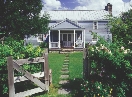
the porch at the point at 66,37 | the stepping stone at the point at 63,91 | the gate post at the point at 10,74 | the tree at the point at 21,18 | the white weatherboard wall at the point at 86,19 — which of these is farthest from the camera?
the white weatherboard wall at the point at 86,19

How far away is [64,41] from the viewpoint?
3309 centimetres

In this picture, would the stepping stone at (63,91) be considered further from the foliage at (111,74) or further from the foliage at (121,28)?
the foliage at (121,28)

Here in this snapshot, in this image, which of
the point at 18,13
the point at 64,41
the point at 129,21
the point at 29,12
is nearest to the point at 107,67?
the point at 129,21

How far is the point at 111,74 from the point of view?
648 centimetres

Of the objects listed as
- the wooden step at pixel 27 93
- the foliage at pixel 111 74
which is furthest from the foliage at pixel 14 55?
the foliage at pixel 111 74

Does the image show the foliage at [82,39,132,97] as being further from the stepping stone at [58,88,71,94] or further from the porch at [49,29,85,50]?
the porch at [49,29,85,50]

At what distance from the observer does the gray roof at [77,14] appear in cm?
3675

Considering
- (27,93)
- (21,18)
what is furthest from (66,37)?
(27,93)

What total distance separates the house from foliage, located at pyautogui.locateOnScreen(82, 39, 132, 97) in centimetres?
2387

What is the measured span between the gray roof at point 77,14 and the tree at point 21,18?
11.2m

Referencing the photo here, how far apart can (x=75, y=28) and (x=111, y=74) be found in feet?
82.8

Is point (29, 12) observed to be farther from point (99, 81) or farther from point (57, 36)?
point (99, 81)

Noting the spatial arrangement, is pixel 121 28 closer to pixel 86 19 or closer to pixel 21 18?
pixel 21 18

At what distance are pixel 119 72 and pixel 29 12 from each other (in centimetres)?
2055
